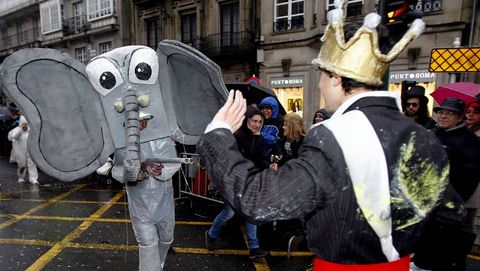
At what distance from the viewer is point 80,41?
21281 millimetres

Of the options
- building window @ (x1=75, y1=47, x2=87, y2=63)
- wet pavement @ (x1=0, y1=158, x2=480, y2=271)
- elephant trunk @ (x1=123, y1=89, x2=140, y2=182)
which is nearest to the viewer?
elephant trunk @ (x1=123, y1=89, x2=140, y2=182)

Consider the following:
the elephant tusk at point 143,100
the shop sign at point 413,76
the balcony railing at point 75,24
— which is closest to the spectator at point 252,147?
the elephant tusk at point 143,100

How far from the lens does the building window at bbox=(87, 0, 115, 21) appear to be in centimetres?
1929

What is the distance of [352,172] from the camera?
0.99m

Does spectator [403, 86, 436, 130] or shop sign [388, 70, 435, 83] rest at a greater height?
shop sign [388, 70, 435, 83]

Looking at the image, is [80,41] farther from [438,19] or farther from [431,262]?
[431,262]

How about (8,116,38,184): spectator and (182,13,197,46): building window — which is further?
(182,13,197,46): building window

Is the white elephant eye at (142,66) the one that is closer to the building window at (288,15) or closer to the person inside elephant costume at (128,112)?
the person inside elephant costume at (128,112)

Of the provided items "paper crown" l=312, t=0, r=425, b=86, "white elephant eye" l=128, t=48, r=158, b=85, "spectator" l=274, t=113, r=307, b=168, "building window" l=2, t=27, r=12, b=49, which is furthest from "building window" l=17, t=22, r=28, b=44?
"paper crown" l=312, t=0, r=425, b=86

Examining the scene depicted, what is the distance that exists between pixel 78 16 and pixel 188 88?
75.8 feet

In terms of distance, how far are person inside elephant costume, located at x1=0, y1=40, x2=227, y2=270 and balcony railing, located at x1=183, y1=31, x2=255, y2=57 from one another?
12.0 metres

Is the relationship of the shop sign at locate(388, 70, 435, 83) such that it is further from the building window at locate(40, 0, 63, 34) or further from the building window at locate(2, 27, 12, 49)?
the building window at locate(2, 27, 12, 49)

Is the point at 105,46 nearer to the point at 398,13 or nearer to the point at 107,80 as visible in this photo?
the point at 107,80

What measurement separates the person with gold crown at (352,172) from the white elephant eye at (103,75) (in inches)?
65.0
